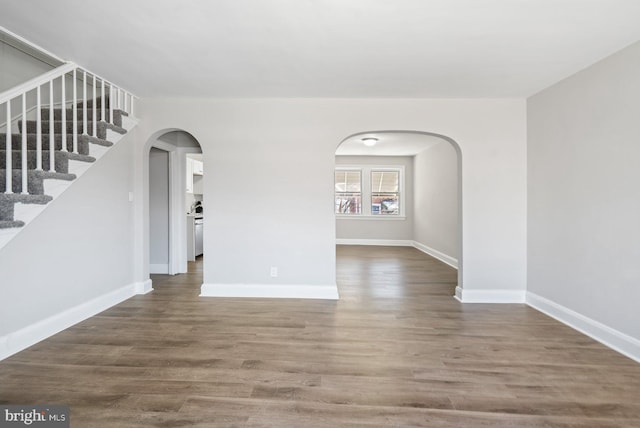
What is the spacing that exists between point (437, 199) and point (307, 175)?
13.0 feet

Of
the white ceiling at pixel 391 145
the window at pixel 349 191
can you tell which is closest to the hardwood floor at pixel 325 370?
the white ceiling at pixel 391 145

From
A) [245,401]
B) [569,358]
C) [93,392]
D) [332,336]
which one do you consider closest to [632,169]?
[569,358]

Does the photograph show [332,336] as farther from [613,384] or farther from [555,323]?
[555,323]

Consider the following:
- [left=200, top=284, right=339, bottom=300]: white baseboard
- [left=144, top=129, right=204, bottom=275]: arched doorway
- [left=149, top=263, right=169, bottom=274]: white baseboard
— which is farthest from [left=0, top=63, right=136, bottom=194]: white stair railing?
[left=149, top=263, right=169, bottom=274]: white baseboard

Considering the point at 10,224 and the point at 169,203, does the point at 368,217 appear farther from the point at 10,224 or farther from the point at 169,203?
the point at 10,224

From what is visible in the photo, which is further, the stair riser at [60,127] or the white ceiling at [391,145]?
the white ceiling at [391,145]

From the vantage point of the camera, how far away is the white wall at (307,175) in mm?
3809

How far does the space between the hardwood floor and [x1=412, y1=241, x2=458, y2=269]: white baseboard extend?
2.31m

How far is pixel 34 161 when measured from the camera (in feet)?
8.86

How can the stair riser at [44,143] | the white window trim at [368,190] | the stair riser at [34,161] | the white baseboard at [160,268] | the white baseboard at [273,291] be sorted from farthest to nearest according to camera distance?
1. the white window trim at [368,190]
2. the white baseboard at [160,268]
3. the white baseboard at [273,291]
4. the stair riser at [44,143]
5. the stair riser at [34,161]

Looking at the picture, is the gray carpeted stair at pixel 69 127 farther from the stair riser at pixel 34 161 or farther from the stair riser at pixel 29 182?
the stair riser at pixel 29 182

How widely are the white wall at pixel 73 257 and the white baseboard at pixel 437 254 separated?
528 centimetres

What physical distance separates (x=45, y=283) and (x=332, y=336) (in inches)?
102

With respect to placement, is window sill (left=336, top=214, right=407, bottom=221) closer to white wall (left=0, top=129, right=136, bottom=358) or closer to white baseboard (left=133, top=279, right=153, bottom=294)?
white baseboard (left=133, top=279, right=153, bottom=294)
